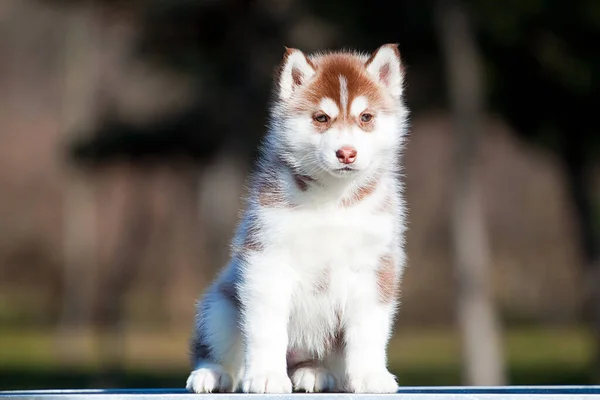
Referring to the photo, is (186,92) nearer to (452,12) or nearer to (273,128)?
(452,12)

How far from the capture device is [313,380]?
6.02 m

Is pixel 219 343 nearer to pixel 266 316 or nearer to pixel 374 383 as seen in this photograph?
pixel 266 316

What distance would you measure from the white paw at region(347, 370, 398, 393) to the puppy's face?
96cm

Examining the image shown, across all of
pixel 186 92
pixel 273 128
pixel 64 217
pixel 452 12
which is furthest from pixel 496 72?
pixel 64 217

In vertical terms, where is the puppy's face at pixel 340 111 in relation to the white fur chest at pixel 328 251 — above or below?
above

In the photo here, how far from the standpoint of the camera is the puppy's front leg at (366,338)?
5.70 m

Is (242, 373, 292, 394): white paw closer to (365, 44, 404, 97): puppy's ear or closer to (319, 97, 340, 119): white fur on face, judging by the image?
(319, 97, 340, 119): white fur on face

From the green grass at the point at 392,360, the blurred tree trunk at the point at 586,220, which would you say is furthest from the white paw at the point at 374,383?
the blurred tree trunk at the point at 586,220

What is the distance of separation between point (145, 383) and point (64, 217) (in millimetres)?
20981

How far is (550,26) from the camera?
20234 mm

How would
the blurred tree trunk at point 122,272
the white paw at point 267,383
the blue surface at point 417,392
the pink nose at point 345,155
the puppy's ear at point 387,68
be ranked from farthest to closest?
Answer: 1. the blurred tree trunk at point 122,272
2. the puppy's ear at point 387,68
3. the pink nose at point 345,155
4. the white paw at point 267,383
5. the blue surface at point 417,392

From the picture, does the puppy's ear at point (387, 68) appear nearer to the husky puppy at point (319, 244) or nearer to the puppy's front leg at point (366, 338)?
the husky puppy at point (319, 244)

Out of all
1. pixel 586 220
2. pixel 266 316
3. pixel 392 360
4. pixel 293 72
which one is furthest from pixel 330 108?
pixel 392 360

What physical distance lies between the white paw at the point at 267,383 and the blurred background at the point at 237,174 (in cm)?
1405
